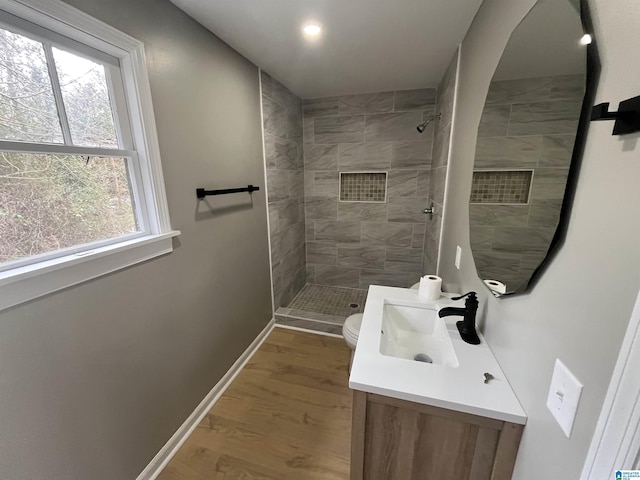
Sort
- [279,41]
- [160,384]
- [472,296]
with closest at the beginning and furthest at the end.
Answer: [472,296], [160,384], [279,41]

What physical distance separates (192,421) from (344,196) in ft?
8.13

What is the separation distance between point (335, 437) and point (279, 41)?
253 cm

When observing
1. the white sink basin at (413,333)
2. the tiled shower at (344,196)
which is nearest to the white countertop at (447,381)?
the white sink basin at (413,333)

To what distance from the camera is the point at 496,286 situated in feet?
3.07

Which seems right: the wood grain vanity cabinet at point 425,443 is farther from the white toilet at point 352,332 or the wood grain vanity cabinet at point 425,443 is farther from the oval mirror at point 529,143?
the white toilet at point 352,332

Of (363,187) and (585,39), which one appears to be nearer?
(585,39)

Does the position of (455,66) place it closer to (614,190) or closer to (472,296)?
(472,296)

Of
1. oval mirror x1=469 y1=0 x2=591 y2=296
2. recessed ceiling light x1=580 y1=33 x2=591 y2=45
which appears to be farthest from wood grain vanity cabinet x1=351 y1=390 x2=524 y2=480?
recessed ceiling light x1=580 y1=33 x2=591 y2=45

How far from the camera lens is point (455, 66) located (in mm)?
1749

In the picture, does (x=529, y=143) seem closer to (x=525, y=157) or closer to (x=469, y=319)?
(x=525, y=157)

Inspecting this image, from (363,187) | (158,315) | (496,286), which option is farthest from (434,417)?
(363,187)

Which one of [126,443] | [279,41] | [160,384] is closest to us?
[126,443]

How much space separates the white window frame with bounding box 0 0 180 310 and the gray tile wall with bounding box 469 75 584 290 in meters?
1.51

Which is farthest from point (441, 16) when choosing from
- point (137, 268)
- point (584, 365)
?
point (137, 268)
